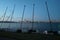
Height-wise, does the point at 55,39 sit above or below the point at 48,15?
below

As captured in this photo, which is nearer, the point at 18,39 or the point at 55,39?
the point at 55,39

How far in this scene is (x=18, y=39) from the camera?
16375 mm

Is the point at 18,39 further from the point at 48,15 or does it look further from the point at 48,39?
the point at 48,15

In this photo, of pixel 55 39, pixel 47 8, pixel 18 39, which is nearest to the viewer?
pixel 55 39

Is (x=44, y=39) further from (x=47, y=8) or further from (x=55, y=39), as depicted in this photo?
(x=47, y=8)

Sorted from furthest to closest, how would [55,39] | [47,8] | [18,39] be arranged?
[47,8] < [18,39] < [55,39]

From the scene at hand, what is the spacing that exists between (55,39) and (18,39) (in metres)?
3.78

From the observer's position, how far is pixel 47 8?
29.4 metres

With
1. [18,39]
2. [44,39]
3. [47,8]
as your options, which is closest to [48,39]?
[44,39]

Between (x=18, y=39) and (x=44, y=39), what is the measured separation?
108 inches

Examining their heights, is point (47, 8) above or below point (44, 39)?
above

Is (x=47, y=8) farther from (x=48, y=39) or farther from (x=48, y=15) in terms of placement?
(x=48, y=39)

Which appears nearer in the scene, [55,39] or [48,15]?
[55,39]

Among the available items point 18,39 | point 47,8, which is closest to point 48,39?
point 18,39
